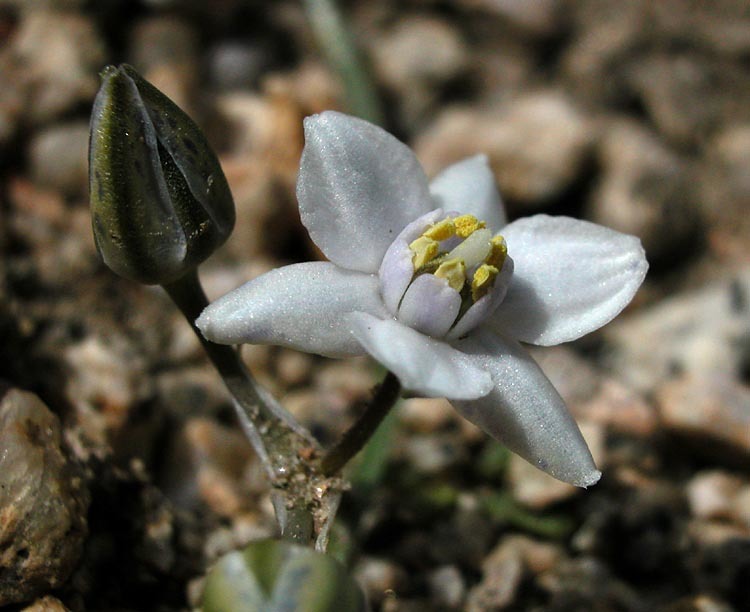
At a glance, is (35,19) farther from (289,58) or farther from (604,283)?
(604,283)

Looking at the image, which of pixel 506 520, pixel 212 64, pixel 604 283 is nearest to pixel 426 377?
pixel 604 283

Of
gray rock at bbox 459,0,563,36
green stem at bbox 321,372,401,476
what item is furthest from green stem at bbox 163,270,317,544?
gray rock at bbox 459,0,563,36

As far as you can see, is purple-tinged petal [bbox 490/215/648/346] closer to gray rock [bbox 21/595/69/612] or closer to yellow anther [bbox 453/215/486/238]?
yellow anther [bbox 453/215/486/238]

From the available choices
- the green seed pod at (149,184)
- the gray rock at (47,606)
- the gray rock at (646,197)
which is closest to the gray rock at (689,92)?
the gray rock at (646,197)

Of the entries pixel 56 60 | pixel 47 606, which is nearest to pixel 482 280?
pixel 47 606

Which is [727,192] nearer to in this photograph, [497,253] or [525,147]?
[525,147]

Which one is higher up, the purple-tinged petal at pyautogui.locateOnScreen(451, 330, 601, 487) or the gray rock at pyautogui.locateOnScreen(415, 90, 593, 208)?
the purple-tinged petal at pyautogui.locateOnScreen(451, 330, 601, 487)
